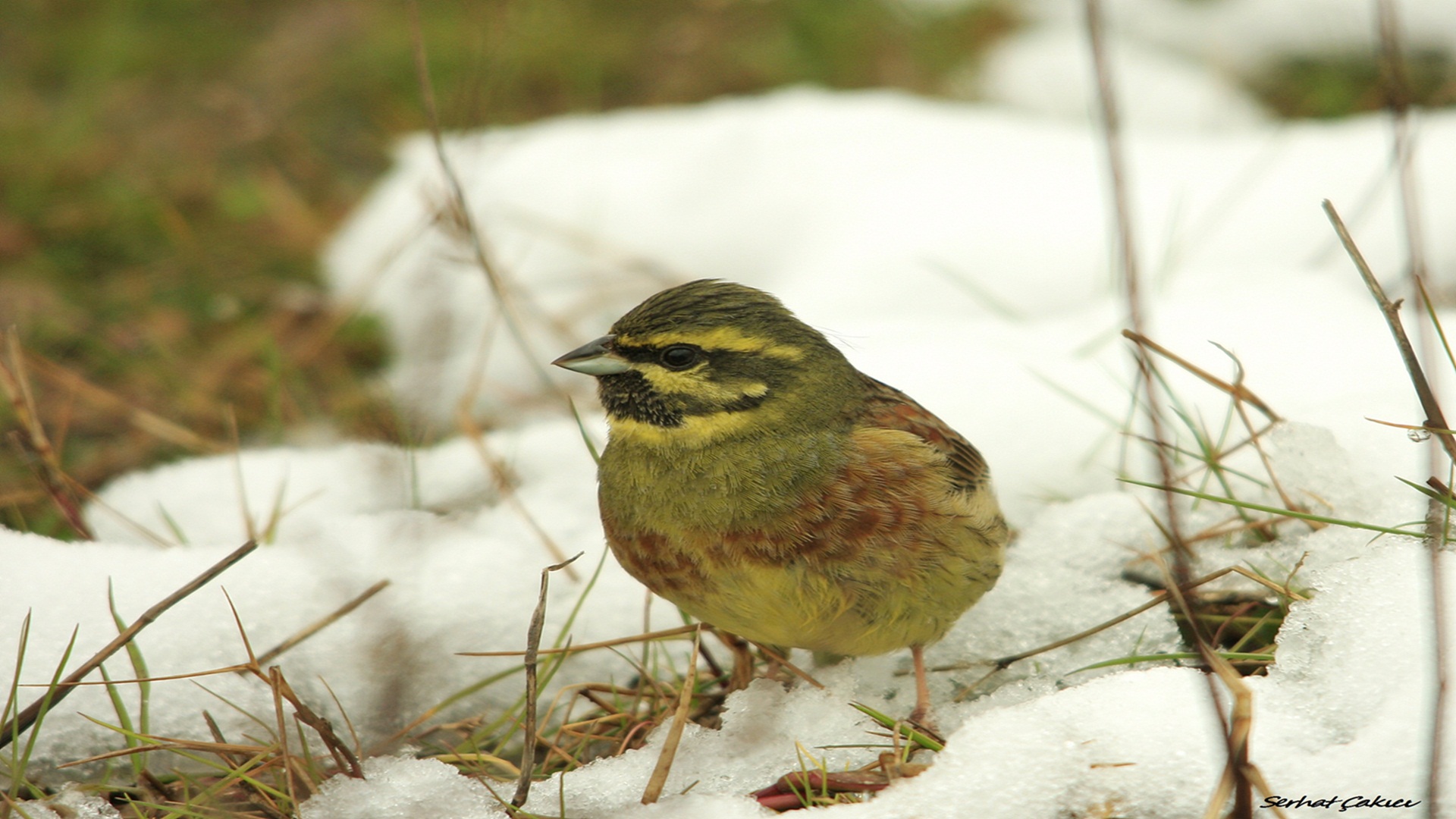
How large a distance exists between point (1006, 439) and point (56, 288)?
4.90 meters

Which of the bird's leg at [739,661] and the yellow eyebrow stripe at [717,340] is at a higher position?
the yellow eyebrow stripe at [717,340]

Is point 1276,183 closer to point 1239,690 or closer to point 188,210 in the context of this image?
point 1239,690

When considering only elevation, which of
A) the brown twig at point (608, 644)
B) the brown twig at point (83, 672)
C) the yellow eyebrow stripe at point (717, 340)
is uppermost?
the yellow eyebrow stripe at point (717, 340)

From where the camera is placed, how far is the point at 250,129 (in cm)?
761

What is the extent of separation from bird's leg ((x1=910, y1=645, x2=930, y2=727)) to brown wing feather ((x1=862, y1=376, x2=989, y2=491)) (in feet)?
1.59

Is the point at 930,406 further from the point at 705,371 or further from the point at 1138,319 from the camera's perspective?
Result: the point at 1138,319

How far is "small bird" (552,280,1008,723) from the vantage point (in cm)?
302

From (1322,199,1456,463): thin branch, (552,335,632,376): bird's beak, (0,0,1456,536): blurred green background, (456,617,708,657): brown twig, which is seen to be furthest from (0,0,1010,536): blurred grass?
(1322,199,1456,463): thin branch

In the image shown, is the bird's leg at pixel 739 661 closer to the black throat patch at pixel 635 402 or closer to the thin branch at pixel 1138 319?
the black throat patch at pixel 635 402

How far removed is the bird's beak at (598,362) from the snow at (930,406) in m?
0.37

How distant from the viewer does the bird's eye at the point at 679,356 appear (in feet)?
10.7

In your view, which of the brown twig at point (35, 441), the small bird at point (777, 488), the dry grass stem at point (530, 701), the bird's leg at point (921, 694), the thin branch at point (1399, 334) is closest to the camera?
the thin branch at point (1399, 334)

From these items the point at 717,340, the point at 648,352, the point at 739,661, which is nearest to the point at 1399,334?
the point at 717,340

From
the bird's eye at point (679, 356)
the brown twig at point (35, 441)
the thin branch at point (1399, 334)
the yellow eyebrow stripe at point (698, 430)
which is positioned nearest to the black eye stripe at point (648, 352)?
the bird's eye at point (679, 356)
